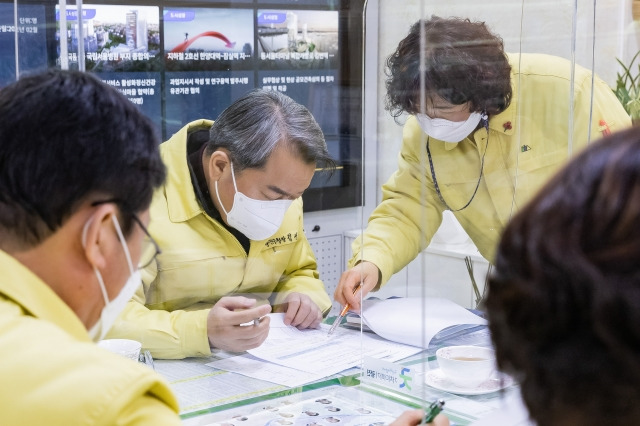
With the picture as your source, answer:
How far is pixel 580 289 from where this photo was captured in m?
0.50

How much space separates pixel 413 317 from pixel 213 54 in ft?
4.18

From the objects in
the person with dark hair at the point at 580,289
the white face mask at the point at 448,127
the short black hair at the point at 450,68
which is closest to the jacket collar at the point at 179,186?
the short black hair at the point at 450,68

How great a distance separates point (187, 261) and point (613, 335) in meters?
1.69

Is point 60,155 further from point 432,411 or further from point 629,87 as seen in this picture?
point 629,87

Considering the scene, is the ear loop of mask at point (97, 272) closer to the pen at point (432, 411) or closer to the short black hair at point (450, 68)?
the pen at point (432, 411)

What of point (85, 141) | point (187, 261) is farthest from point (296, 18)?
point (85, 141)

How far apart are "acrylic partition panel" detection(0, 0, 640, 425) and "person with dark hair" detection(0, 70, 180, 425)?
496 millimetres

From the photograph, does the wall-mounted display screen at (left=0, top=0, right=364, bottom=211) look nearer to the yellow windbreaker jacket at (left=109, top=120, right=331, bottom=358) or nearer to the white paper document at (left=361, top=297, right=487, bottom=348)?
the yellow windbreaker jacket at (left=109, top=120, right=331, bottom=358)

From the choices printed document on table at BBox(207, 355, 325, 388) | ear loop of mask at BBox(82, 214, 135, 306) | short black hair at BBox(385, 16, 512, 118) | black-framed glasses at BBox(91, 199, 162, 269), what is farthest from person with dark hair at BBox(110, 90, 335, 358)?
ear loop of mask at BBox(82, 214, 135, 306)

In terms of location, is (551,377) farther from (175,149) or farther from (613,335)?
(175,149)

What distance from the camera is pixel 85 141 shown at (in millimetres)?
935

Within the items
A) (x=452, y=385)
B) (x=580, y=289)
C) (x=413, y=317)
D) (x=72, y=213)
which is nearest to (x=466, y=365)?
(x=452, y=385)

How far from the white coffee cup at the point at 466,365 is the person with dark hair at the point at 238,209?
1.92ft

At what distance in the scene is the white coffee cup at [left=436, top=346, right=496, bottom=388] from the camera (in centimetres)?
151
